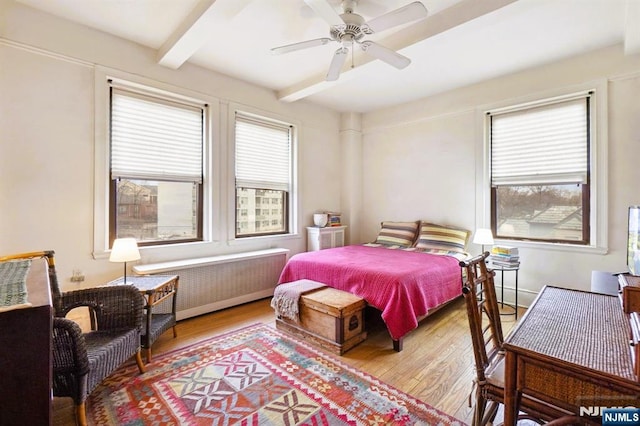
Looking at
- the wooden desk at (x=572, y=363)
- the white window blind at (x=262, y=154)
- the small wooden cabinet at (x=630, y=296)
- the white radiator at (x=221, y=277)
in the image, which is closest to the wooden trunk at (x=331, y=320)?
the white radiator at (x=221, y=277)

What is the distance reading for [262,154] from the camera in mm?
4078

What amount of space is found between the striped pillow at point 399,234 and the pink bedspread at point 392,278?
0.57m

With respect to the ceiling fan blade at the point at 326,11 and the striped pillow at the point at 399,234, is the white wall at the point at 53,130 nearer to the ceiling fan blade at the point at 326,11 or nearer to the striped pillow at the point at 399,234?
the ceiling fan blade at the point at 326,11

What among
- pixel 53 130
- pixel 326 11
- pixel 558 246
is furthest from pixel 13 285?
pixel 558 246

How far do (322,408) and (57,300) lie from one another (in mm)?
1839

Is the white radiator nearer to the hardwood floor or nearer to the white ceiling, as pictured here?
the hardwood floor

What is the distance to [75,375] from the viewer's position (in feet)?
5.11

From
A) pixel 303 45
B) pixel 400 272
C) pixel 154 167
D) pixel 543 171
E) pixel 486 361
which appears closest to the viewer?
pixel 486 361

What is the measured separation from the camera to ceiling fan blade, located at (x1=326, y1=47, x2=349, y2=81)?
7.75ft

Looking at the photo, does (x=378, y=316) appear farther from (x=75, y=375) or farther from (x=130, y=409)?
(x=75, y=375)

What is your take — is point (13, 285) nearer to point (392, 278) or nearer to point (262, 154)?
point (392, 278)

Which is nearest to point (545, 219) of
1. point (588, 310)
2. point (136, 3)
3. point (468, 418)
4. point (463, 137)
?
point (463, 137)

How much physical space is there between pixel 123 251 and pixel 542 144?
4.47 metres

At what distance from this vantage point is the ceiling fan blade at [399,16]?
1821 millimetres
